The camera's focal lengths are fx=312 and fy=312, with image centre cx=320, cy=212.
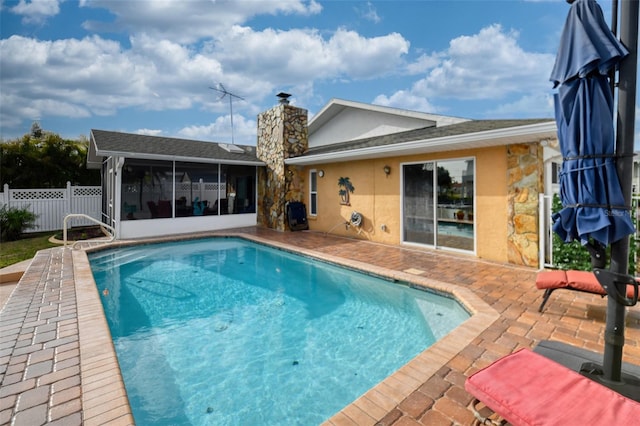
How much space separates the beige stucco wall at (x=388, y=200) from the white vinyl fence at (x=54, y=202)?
432 inches

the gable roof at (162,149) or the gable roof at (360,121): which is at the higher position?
the gable roof at (360,121)

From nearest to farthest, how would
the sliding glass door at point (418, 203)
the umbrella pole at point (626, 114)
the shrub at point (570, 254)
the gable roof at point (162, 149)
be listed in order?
the umbrella pole at point (626, 114)
the shrub at point (570, 254)
the sliding glass door at point (418, 203)
the gable roof at point (162, 149)

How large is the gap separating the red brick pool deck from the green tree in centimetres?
1345

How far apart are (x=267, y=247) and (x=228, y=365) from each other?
22.8 ft

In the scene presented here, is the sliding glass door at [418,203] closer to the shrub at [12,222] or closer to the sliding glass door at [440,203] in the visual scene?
the sliding glass door at [440,203]

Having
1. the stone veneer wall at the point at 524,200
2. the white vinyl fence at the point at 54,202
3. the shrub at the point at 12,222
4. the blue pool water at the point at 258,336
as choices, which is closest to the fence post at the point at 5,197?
the white vinyl fence at the point at 54,202

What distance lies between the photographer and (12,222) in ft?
39.2

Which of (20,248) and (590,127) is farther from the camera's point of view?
(20,248)

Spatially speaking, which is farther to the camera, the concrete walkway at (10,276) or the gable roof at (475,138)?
the concrete walkway at (10,276)

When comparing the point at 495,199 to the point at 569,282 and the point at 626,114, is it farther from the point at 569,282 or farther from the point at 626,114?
the point at 626,114

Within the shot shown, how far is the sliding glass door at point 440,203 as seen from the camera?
8352 mm

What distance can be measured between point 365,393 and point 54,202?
56.6 ft

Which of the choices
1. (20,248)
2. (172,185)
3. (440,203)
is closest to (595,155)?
(440,203)

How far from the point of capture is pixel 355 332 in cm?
485
